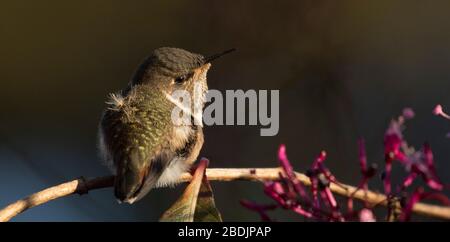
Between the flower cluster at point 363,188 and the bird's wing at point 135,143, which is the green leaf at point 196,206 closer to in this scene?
the flower cluster at point 363,188

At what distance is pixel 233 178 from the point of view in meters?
2.23

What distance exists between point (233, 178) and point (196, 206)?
0.15 m

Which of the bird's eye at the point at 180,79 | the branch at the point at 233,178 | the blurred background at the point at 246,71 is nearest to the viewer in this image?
the branch at the point at 233,178

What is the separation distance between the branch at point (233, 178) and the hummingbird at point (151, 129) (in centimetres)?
28

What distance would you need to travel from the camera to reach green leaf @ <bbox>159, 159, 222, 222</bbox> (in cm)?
215

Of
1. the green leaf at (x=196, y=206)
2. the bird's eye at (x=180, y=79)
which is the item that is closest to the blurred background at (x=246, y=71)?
the bird's eye at (x=180, y=79)

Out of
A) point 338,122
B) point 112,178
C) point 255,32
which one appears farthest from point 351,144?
point 112,178

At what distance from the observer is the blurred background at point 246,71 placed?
512cm

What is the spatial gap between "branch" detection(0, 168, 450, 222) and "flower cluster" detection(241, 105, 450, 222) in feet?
0.08

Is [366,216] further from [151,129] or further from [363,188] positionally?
[151,129]

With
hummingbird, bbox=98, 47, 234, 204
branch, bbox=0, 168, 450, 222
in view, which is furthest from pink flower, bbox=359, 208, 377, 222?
hummingbird, bbox=98, 47, 234, 204

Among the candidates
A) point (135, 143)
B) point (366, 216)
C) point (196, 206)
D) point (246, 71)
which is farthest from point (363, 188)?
point (246, 71)

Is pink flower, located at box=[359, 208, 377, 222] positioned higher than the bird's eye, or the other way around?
the bird's eye

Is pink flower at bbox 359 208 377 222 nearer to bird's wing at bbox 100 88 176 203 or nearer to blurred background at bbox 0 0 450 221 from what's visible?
bird's wing at bbox 100 88 176 203
